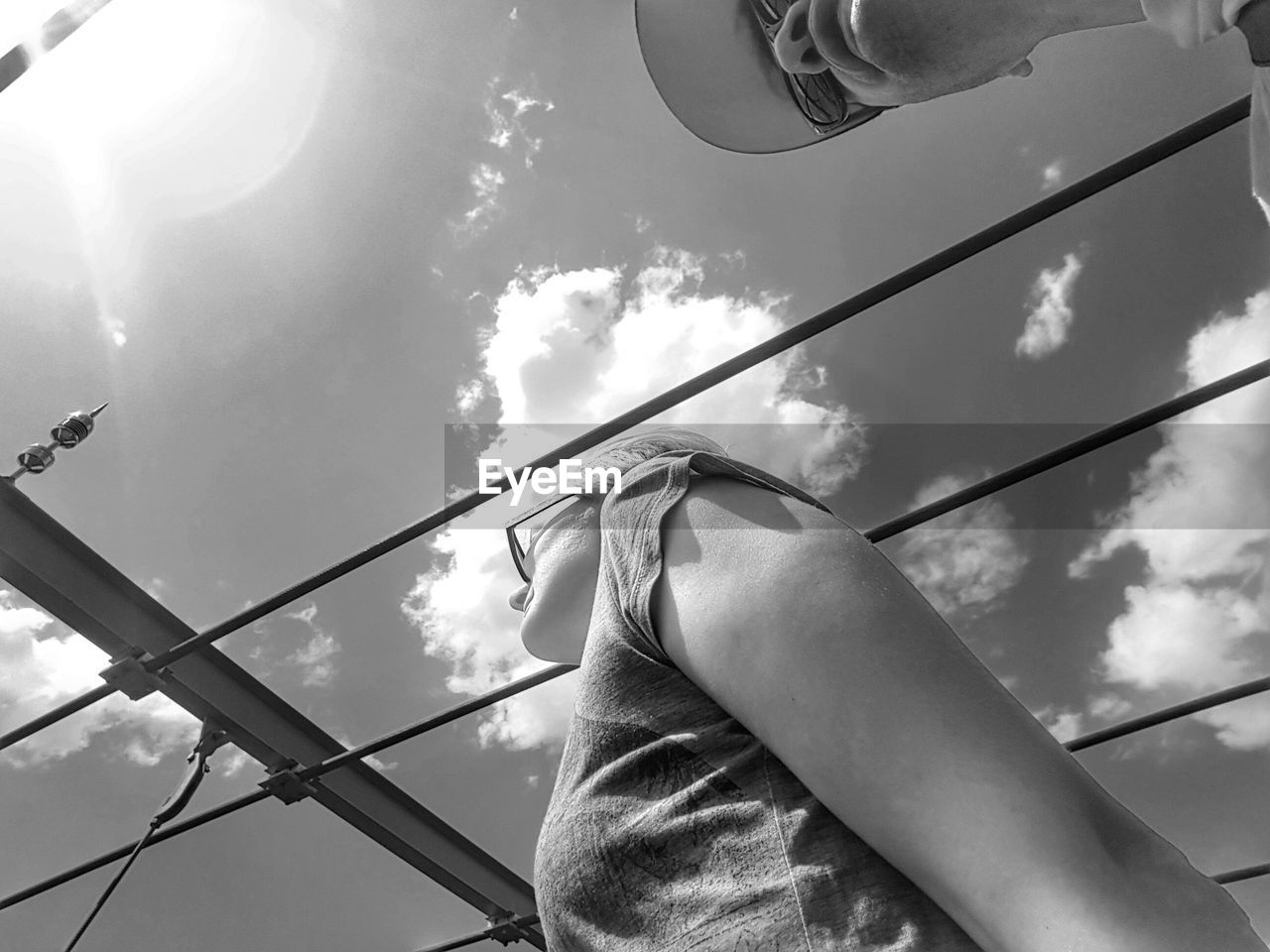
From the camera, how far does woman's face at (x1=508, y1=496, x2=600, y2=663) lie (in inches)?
43.6

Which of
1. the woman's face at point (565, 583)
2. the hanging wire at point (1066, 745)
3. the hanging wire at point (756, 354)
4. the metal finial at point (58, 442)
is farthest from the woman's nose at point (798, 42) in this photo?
the metal finial at point (58, 442)

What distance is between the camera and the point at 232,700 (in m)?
3.17

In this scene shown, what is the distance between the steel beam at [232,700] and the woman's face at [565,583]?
2.33 m

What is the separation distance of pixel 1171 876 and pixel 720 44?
102cm

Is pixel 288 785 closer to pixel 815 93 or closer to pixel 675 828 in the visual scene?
pixel 675 828

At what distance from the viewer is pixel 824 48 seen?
0.80 m

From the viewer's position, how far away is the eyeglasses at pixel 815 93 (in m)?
1.02

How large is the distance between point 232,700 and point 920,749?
3079 millimetres

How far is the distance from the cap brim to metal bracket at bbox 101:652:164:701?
2.65 meters

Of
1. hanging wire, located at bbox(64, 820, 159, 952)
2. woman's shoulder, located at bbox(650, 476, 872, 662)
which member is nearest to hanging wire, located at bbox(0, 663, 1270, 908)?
hanging wire, located at bbox(64, 820, 159, 952)

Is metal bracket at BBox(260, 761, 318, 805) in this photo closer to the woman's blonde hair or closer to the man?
the woman's blonde hair

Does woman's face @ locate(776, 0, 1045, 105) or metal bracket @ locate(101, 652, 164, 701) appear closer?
woman's face @ locate(776, 0, 1045, 105)

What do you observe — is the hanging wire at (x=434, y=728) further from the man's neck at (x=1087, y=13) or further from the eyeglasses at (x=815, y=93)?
the man's neck at (x=1087, y=13)

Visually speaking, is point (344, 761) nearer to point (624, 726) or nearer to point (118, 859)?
point (118, 859)
